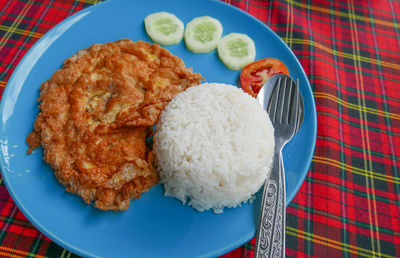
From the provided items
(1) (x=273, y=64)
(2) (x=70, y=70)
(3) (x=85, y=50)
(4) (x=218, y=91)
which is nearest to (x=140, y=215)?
(4) (x=218, y=91)

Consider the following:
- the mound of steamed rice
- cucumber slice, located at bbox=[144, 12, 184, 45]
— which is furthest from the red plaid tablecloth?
cucumber slice, located at bbox=[144, 12, 184, 45]

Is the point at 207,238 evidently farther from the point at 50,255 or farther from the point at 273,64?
the point at 273,64

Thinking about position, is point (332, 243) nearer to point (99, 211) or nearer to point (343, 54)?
point (99, 211)

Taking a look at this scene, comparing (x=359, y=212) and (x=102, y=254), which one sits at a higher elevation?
(x=359, y=212)

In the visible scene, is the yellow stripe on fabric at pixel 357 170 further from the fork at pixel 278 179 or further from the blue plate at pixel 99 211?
the fork at pixel 278 179

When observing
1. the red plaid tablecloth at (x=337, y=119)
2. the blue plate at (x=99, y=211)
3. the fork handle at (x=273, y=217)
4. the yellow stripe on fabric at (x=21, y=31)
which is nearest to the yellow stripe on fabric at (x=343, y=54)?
the red plaid tablecloth at (x=337, y=119)
